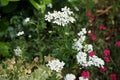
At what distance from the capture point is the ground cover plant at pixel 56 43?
11.8ft

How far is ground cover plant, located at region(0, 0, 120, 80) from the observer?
141 inches

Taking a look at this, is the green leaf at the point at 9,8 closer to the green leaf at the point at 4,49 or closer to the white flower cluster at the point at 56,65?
the green leaf at the point at 4,49

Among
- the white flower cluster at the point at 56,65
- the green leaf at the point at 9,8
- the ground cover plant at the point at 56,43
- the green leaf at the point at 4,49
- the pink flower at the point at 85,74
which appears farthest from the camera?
the green leaf at the point at 9,8

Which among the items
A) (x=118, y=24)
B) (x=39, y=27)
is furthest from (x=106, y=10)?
(x=39, y=27)

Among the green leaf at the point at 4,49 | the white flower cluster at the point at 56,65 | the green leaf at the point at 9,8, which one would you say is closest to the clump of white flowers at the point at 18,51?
the green leaf at the point at 4,49

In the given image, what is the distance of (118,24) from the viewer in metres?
5.03

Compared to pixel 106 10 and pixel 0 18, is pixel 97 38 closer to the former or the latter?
pixel 106 10

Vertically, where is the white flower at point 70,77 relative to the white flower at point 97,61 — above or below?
below

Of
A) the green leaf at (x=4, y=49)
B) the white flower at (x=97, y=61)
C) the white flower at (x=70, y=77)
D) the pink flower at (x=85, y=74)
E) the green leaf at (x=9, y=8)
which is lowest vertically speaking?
the white flower at (x=70, y=77)

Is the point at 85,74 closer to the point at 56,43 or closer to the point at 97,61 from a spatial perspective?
the point at 97,61

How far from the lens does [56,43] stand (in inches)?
152

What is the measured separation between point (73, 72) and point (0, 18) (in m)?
1.28

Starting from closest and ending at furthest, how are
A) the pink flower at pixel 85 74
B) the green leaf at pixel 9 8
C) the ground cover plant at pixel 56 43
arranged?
the ground cover plant at pixel 56 43 < the pink flower at pixel 85 74 < the green leaf at pixel 9 8

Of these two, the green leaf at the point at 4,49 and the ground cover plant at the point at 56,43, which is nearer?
the ground cover plant at the point at 56,43
